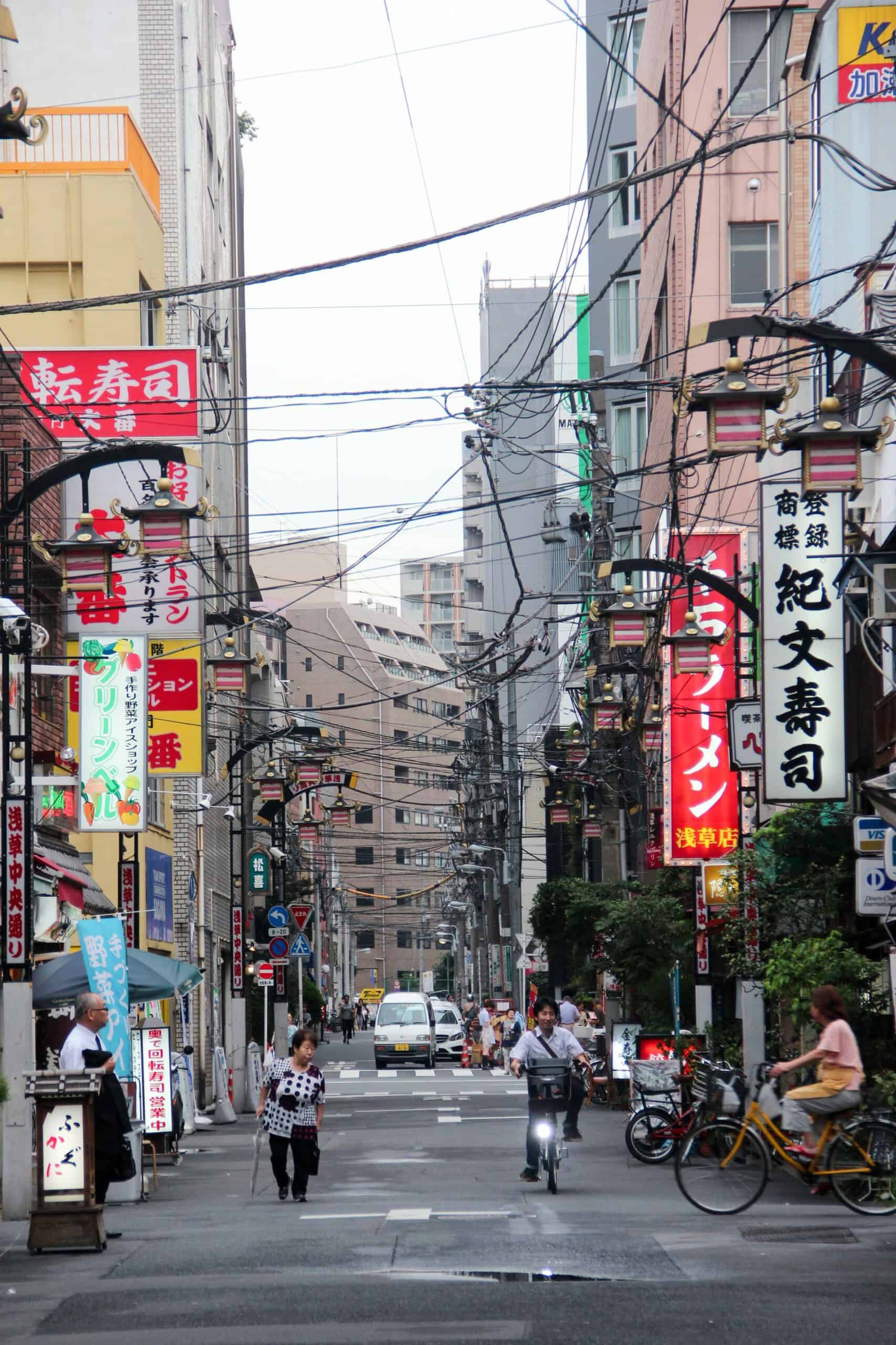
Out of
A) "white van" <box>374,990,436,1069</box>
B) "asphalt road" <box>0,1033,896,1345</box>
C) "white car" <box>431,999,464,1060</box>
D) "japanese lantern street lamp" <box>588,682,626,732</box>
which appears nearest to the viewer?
"asphalt road" <box>0,1033,896,1345</box>

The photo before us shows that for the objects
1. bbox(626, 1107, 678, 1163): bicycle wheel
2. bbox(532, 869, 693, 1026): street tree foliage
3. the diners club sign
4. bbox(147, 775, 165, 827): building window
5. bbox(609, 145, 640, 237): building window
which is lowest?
bbox(626, 1107, 678, 1163): bicycle wheel

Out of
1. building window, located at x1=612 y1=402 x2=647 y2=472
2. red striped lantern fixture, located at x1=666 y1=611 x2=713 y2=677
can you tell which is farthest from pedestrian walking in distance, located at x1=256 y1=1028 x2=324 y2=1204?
building window, located at x1=612 y1=402 x2=647 y2=472

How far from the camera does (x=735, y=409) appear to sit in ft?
45.0

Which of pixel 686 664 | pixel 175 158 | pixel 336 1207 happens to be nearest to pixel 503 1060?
pixel 175 158

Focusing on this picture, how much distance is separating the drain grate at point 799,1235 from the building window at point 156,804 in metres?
21.7

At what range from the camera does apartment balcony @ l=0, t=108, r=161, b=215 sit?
3481cm

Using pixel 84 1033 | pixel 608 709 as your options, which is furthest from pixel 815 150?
pixel 84 1033

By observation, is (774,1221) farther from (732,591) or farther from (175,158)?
(175,158)

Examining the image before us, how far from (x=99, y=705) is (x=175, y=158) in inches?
872

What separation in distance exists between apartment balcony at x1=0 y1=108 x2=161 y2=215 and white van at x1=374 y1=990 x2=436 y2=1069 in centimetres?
2894

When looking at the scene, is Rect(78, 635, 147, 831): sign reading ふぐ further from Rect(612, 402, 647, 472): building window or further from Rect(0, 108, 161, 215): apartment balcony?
Rect(612, 402, 647, 472): building window

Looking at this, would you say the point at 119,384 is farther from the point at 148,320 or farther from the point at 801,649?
the point at 148,320

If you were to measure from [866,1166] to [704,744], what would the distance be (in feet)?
43.8

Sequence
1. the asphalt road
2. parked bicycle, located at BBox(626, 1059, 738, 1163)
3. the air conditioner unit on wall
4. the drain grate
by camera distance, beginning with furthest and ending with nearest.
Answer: parked bicycle, located at BBox(626, 1059, 738, 1163) < the air conditioner unit on wall < the drain grate < the asphalt road
